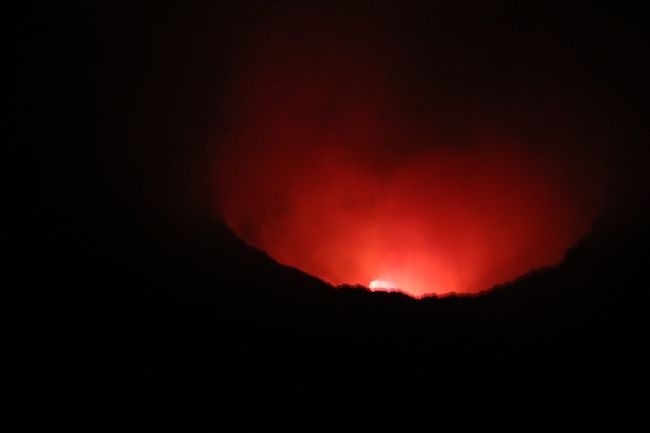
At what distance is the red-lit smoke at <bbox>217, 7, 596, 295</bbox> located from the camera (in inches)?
199

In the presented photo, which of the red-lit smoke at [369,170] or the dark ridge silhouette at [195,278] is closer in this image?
the dark ridge silhouette at [195,278]

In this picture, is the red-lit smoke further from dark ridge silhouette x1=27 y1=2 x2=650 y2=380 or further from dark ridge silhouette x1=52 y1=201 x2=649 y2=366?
dark ridge silhouette x1=52 y1=201 x2=649 y2=366

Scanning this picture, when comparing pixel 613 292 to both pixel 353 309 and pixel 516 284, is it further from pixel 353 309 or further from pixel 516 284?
pixel 353 309

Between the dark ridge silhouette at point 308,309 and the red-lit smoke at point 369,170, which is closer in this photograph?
the dark ridge silhouette at point 308,309

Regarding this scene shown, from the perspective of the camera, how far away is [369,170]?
18.1 ft

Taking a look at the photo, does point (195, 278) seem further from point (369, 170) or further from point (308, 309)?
point (369, 170)

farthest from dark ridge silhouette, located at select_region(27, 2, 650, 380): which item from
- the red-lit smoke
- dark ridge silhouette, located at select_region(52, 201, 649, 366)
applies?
the red-lit smoke

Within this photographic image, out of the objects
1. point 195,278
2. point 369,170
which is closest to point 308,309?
point 195,278

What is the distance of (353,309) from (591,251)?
4.90 ft

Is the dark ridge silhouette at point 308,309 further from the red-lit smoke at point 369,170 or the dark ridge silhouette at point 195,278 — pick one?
the red-lit smoke at point 369,170

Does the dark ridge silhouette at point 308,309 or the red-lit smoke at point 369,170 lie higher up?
the red-lit smoke at point 369,170

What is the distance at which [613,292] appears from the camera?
339 centimetres

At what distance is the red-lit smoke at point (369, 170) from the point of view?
16.6 ft

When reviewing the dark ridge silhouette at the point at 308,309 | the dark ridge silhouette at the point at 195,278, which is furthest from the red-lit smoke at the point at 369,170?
the dark ridge silhouette at the point at 308,309
